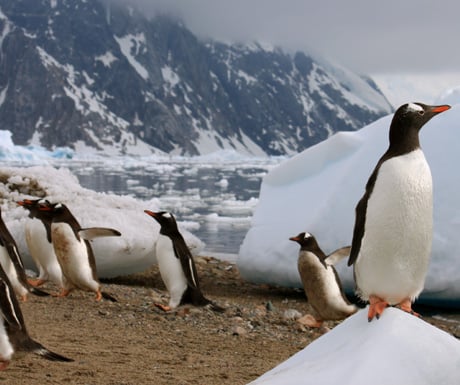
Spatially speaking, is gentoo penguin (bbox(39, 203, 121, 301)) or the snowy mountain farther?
the snowy mountain

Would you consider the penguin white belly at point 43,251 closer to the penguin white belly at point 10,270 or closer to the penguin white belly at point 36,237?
the penguin white belly at point 36,237

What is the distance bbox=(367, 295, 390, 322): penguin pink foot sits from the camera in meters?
3.15

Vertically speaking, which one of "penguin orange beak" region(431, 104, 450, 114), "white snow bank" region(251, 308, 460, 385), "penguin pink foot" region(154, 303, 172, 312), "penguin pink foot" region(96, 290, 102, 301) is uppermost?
"penguin orange beak" region(431, 104, 450, 114)

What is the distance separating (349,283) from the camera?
823 cm

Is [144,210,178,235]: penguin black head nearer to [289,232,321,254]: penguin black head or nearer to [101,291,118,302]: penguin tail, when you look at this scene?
[101,291,118,302]: penguin tail

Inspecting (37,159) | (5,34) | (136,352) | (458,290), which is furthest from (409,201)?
(5,34)

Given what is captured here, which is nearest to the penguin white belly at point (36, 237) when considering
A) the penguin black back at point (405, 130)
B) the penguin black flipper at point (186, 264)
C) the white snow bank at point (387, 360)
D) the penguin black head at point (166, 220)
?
the penguin black head at point (166, 220)

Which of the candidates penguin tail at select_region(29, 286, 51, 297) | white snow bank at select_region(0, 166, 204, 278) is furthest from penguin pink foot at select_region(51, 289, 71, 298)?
white snow bank at select_region(0, 166, 204, 278)

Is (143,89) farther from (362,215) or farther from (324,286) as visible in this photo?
(362,215)

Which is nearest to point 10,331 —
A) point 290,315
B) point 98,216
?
point 290,315

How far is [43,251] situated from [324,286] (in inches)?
120

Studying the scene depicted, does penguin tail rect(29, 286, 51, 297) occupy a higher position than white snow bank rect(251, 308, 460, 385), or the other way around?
white snow bank rect(251, 308, 460, 385)

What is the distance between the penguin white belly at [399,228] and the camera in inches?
139

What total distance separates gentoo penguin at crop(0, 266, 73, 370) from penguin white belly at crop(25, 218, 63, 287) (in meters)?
3.50
